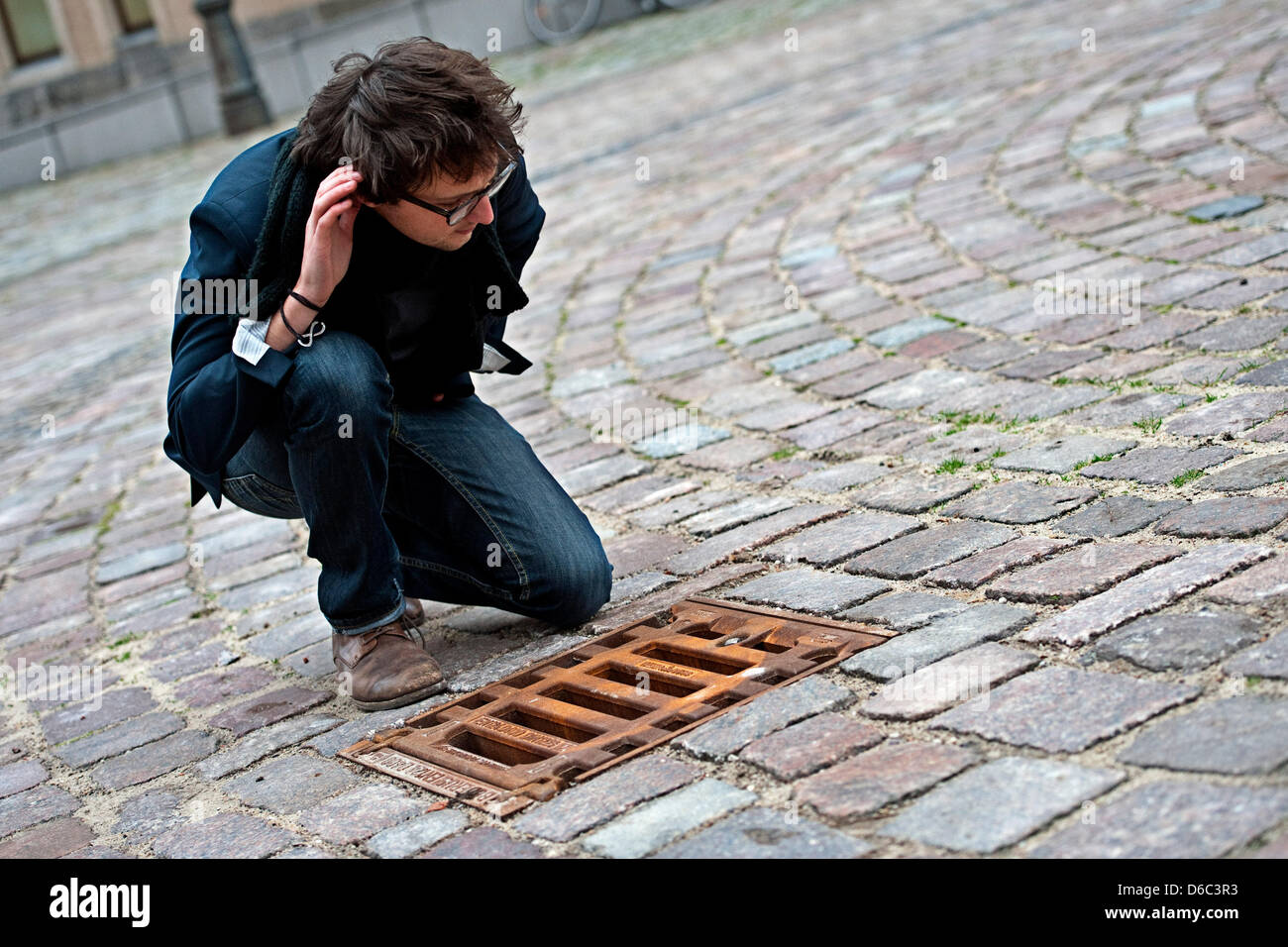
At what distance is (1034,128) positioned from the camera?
661 centimetres

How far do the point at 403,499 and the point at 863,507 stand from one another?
1.09 metres

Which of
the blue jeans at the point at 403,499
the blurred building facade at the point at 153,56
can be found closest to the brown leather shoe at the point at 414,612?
the blue jeans at the point at 403,499

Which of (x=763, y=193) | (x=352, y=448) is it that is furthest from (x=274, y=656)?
(x=763, y=193)

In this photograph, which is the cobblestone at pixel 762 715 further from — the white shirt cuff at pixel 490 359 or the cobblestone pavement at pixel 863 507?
the white shirt cuff at pixel 490 359

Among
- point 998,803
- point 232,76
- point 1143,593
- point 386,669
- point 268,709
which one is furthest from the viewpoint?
point 232,76

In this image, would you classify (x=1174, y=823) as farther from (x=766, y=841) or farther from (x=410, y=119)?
(x=410, y=119)

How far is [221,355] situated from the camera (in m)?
3.00

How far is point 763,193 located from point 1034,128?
127 cm

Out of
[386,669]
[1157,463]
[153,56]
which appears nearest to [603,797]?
[386,669]

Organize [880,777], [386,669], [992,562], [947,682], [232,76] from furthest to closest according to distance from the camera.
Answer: [232,76] < [386,669] < [992,562] < [947,682] < [880,777]

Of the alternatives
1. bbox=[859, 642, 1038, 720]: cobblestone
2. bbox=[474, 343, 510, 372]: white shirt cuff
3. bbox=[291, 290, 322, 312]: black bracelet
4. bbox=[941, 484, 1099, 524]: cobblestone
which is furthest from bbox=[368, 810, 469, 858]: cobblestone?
bbox=[941, 484, 1099, 524]: cobblestone

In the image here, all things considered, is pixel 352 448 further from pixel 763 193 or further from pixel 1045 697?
pixel 763 193

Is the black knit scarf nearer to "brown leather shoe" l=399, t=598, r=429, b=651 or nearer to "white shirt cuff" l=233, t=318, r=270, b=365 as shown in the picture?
"white shirt cuff" l=233, t=318, r=270, b=365

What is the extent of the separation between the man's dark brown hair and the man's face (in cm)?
2
